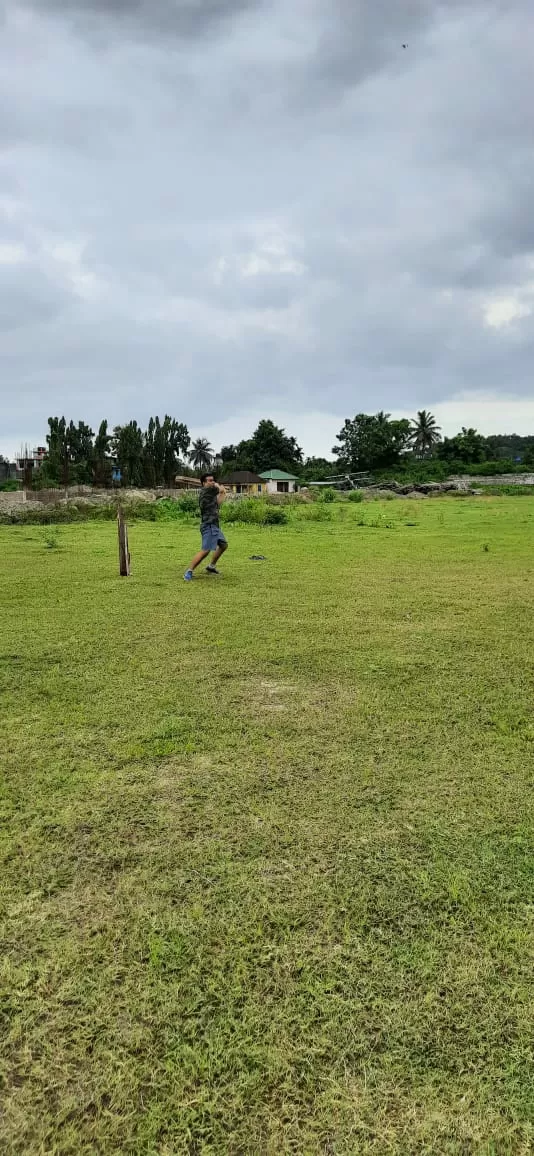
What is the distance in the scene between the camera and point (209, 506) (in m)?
8.38

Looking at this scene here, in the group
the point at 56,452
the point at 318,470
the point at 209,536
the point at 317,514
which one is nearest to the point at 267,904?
the point at 209,536

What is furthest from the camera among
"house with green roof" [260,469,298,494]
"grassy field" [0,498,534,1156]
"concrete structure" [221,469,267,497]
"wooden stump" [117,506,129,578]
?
"house with green roof" [260,469,298,494]

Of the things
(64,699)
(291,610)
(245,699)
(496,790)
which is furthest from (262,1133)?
(291,610)

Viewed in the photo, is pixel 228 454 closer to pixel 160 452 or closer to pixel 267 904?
pixel 160 452

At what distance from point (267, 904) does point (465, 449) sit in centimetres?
6409

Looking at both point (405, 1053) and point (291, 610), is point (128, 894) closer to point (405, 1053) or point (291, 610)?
point (405, 1053)

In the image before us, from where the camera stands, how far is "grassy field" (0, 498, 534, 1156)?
54.4 inches

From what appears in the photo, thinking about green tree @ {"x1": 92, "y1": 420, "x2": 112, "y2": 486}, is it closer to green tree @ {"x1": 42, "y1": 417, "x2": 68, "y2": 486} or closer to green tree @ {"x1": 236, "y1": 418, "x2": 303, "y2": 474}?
green tree @ {"x1": 42, "y1": 417, "x2": 68, "y2": 486}

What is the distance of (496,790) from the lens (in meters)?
2.67

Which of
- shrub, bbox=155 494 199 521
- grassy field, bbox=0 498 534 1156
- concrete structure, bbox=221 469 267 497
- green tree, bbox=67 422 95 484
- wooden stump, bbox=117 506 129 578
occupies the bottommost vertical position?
grassy field, bbox=0 498 534 1156

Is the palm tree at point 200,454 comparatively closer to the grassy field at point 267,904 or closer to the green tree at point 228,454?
the green tree at point 228,454

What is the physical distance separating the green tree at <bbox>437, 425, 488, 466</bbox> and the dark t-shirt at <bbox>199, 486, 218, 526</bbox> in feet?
184

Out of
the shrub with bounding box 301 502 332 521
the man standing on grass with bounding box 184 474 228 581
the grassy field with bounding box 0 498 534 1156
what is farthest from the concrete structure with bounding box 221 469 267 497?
the grassy field with bounding box 0 498 534 1156

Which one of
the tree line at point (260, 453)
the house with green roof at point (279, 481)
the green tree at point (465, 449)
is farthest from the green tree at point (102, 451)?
the green tree at point (465, 449)
